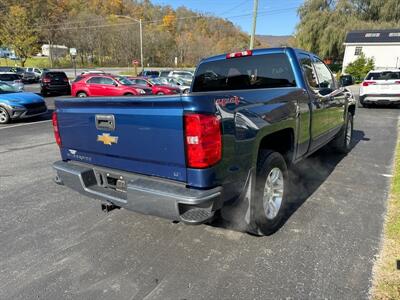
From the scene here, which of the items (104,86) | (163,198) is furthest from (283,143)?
(104,86)

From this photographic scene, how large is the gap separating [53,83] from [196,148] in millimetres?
22015

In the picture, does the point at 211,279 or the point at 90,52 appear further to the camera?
the point at 90,52

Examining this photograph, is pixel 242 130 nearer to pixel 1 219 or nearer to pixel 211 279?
pixel 211 279

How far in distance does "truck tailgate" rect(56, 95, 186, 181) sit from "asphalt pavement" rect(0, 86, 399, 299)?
2.84ft

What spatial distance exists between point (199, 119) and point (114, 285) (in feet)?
5.05

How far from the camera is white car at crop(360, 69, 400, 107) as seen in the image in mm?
12148

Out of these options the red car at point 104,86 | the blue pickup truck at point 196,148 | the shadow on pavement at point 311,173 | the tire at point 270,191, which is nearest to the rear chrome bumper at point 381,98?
the shadow on pavement at point 311,173

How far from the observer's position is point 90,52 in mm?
74750

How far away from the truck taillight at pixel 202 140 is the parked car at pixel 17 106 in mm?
10259

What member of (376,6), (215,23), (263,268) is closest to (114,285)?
(263,268)

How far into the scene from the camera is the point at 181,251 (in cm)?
305

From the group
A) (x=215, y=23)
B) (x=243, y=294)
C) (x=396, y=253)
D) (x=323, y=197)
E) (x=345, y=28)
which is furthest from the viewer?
(x=215, y=23)

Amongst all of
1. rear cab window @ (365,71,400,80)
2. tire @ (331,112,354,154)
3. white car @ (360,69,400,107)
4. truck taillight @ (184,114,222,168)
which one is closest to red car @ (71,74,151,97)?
white car @ (360,69,400,107)

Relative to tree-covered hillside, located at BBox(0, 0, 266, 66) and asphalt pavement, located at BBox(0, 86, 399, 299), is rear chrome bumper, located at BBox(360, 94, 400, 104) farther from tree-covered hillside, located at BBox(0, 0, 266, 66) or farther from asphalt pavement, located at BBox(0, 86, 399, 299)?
tree-covered hillside, located at BBox(0, 0, 266, 66)
